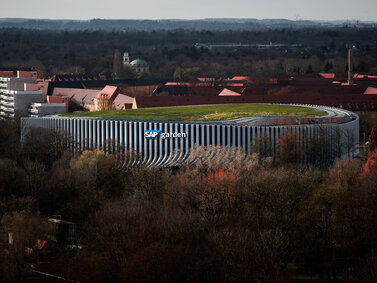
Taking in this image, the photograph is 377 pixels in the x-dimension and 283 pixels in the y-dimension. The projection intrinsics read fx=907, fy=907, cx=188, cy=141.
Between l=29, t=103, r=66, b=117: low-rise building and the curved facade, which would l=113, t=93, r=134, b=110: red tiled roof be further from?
the curved facade

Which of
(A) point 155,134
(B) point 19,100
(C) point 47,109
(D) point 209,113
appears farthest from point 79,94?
(A) point 155,134

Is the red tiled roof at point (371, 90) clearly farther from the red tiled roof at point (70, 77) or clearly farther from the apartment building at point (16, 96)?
the red tiled roof at point (70, 77)

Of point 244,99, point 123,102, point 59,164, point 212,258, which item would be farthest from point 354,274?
point 123,102

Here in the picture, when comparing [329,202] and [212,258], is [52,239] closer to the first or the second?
[212,258]

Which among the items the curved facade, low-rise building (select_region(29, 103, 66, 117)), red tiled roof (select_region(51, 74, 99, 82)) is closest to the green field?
the curved facade

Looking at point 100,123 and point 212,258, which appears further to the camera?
point 100,123

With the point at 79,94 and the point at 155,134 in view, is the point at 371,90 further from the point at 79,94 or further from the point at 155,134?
the point at 155,134
